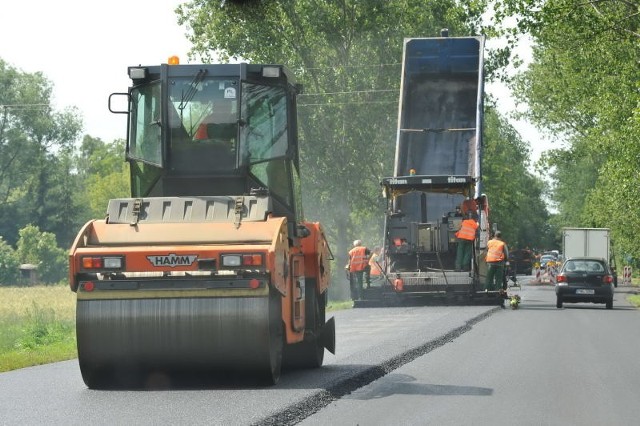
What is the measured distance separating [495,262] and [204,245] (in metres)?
19.3

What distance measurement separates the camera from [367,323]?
2477 centimetres

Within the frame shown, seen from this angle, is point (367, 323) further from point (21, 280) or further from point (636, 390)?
point (21, 280)

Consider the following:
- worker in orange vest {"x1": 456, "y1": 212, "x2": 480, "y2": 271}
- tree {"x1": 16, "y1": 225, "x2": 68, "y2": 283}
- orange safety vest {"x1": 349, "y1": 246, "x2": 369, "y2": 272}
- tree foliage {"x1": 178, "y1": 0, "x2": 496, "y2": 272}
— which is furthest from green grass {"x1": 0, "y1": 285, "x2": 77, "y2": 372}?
tree {"x1": 16, "y1": 225, "x2": 68, "y2": 283}

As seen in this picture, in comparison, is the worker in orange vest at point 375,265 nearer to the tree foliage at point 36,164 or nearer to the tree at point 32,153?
the tree foliage at point 36,164

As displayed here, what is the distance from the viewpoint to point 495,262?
3100 centimetres

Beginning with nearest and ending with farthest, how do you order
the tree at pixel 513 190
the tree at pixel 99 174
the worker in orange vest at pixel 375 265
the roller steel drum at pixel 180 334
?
the roller steel drum at pixel 180 334
the worker in orange vest at pixel 375 265
the tree at pixel 513 190
the tree at pixel 99 174

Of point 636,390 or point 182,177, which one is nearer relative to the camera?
point 636,390

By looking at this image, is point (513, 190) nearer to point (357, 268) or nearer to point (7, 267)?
point (7, 267)

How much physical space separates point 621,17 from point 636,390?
23228mm

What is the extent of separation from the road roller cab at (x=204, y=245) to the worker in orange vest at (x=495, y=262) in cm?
1664

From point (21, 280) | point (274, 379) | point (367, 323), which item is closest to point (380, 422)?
point (274, 379)

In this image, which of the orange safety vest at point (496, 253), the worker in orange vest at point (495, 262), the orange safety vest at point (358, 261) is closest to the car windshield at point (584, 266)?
the worker in orange vest at point (495, 262)

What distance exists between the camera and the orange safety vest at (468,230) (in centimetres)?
3038

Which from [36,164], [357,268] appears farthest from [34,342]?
[36,164]
